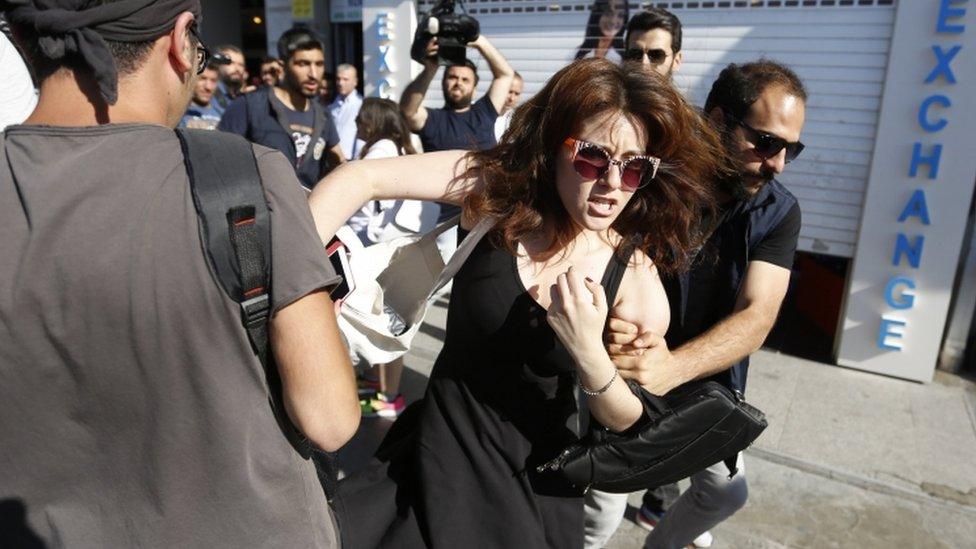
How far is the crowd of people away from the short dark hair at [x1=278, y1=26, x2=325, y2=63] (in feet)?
9.60

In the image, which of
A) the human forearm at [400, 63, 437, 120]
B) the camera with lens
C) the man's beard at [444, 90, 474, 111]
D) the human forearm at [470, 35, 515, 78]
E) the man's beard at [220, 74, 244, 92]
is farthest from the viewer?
the man's beard at [220, 74, 244, 92]

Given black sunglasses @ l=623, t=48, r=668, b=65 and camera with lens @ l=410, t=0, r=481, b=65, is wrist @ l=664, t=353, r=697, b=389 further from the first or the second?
camera with lens @ l=410, t=0, r=481, b=65

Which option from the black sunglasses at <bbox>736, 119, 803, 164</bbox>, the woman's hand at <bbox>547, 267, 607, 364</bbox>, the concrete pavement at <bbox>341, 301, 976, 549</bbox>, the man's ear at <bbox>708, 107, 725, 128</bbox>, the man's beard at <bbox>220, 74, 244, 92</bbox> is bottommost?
the concrete pavement at <bbox>341, 301, 976, 549</bbox>

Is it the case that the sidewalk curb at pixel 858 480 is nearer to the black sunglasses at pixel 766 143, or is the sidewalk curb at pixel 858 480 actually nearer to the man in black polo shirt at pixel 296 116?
the black sunglasses at pixel 766 143

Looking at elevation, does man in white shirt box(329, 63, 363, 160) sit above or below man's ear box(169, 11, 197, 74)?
below

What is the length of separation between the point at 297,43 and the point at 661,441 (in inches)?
152

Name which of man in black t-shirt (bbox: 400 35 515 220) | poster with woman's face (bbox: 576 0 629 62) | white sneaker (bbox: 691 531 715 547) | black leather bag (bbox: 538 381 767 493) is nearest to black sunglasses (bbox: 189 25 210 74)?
black leather bag (bbox: 538 381 767 493)

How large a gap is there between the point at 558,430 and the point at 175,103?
1.13m

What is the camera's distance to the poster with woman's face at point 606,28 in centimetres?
534

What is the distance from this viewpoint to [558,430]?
5.50ft

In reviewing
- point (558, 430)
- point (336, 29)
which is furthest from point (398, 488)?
point (336, 29)

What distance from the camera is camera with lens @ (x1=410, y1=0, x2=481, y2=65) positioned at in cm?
403

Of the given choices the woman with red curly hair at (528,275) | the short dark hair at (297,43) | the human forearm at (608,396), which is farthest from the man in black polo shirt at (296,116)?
the human forearm at (608,396)

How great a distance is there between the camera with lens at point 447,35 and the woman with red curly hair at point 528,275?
2555 millimetres
